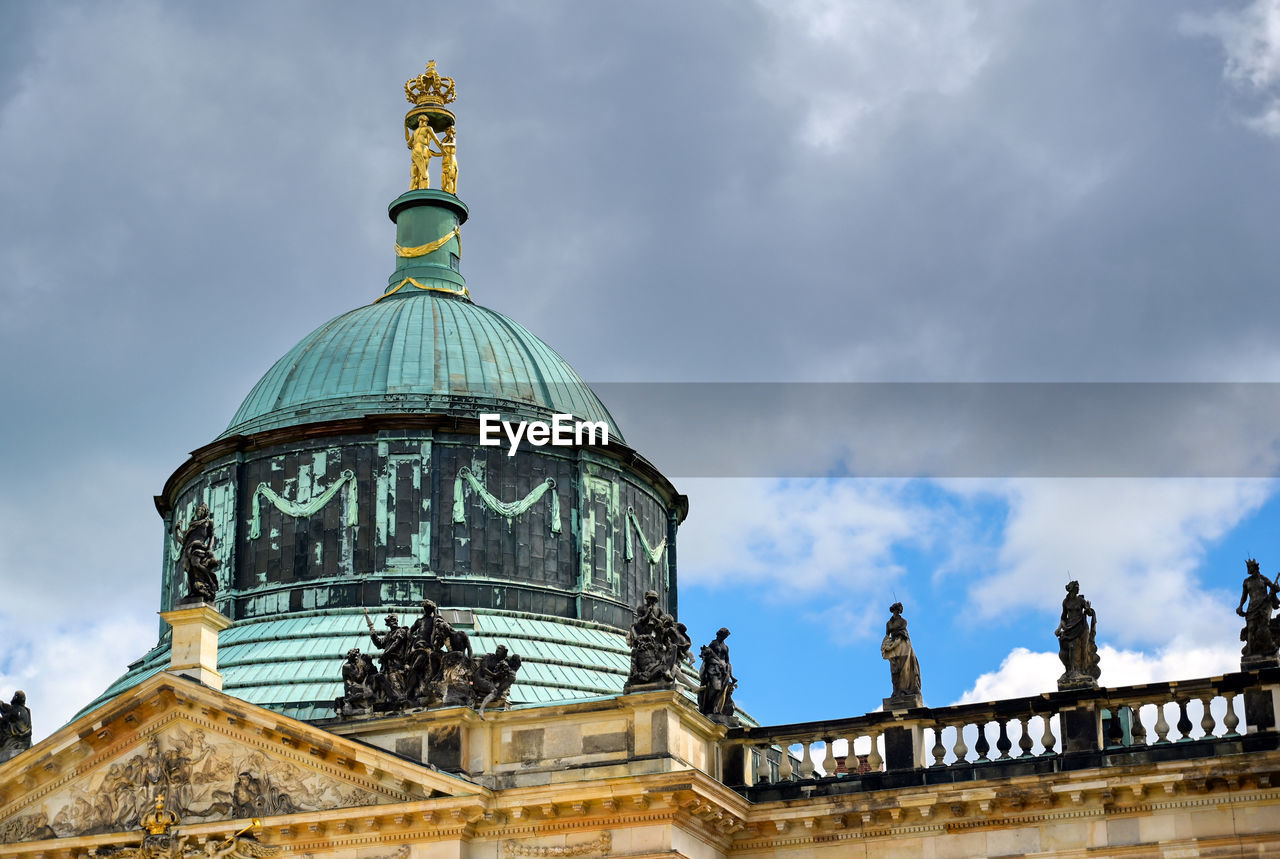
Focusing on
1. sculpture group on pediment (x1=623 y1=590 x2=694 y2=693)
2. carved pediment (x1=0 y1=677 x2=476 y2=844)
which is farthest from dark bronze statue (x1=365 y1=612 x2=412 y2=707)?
sculpture group on pediment (x1=623 y1=590 x2=694 y2=693)

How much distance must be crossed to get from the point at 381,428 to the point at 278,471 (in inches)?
101

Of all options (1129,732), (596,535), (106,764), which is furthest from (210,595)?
(1129,732)

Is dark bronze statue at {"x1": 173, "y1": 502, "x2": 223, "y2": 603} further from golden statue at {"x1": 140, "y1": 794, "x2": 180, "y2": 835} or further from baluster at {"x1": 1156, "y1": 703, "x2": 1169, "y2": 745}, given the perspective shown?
baluster at {"x1": 1156, "y1": 703, "x2": 1169, "y2": 745}

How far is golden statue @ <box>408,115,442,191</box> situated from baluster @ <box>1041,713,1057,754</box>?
22.8m

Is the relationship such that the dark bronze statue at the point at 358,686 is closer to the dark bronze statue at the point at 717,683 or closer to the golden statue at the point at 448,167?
the dark bronze statue at the point at 717,683

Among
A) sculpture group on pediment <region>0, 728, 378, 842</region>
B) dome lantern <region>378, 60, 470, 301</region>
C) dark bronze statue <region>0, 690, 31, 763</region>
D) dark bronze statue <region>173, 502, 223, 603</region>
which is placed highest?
dome lantern <region>378, 60, 470, 301</region>

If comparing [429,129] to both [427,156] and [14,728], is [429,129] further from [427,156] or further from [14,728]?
[14,728]

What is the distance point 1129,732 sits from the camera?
32906mm

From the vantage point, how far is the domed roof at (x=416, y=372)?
42.1 meters

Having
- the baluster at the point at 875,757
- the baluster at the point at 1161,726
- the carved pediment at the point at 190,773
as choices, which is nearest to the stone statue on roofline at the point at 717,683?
the baluster at the point at 875,757

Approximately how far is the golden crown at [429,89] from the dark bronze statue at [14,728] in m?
19.6

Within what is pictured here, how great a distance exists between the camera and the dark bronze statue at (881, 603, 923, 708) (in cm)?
3300

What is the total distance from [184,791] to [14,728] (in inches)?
167

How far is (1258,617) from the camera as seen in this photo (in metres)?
30.9
